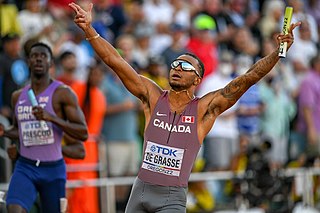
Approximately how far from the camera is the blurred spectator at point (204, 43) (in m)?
17.5

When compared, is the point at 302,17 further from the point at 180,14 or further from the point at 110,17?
the point at 110,17

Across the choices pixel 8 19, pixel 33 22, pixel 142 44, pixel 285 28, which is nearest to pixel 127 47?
pixel 142 44

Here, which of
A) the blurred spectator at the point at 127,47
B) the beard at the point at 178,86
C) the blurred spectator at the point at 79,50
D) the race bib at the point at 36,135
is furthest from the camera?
the blurred spectator at the point at 127,47

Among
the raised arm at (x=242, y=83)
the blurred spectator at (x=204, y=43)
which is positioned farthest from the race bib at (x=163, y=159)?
the blurred spectator at (x=204, y=43)

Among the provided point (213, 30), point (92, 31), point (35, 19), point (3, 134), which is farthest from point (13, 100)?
point (213, 30)

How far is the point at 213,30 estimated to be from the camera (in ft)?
60.6

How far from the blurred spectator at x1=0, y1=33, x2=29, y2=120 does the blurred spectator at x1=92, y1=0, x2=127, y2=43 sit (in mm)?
2462

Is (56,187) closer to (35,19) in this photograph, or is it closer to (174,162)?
(174,162)

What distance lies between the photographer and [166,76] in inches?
651

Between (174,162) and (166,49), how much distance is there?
746 centimetres

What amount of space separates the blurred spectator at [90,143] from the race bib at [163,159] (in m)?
4.58

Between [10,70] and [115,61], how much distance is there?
5116 millimetres

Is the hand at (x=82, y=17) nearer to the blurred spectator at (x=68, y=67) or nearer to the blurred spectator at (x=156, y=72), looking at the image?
the blurred spectator at (x=68, y=67)

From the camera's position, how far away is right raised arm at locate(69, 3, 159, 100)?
9.86m
